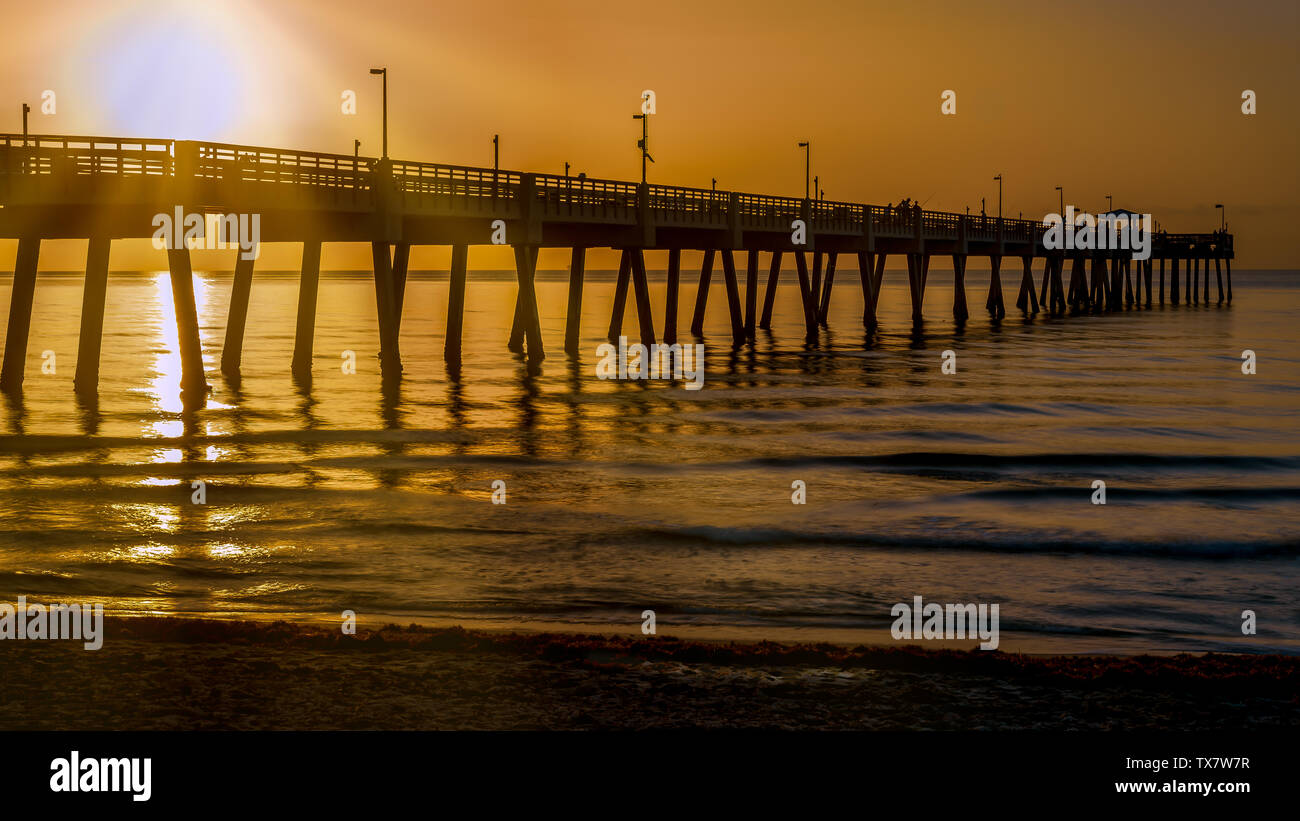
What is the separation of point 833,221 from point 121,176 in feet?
132

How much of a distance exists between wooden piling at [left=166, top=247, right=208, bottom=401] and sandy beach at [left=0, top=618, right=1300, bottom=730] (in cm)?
2161

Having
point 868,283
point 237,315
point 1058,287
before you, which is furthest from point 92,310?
point 1058,287

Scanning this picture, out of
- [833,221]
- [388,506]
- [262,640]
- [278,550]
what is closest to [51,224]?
[388,506]

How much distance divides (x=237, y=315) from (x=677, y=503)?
78.4 feet

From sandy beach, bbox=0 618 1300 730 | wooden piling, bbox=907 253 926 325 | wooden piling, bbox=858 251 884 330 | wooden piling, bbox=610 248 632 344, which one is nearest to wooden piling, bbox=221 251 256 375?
wooden piling, bbox=610 248 632 344

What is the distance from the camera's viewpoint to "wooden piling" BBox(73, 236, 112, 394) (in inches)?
1241

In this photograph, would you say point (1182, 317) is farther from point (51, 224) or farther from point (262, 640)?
point (262, 640)

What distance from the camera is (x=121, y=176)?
29375 mm

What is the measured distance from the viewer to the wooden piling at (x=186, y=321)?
30.8 m
